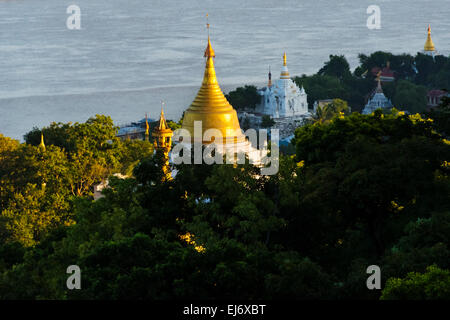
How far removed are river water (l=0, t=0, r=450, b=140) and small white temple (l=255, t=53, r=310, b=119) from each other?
7894 millimetres

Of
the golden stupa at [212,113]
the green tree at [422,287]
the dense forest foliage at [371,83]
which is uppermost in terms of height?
the dense forest foliage at [371,83]

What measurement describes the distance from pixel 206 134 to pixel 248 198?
13973 millimetres

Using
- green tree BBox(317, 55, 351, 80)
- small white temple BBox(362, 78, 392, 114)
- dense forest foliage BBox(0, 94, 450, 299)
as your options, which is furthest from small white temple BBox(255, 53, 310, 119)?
dense forest foliage BBox(0, 94, 450, 299)

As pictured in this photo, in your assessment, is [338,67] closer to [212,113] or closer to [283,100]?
[283,100]

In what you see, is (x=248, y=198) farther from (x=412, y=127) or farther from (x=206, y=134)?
(x=206, y=134)

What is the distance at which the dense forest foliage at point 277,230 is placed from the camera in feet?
60.1

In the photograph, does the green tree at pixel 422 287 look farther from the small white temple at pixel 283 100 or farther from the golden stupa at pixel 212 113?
the small white temple at pixel 283 100

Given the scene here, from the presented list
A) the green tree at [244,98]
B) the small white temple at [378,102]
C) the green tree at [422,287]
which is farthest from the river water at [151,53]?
the green tree at [422,287]

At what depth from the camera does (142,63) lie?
126625 millimetres

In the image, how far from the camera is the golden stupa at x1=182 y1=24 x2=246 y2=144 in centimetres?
3694

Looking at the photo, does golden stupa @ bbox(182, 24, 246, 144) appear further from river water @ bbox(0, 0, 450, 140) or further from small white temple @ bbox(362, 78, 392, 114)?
small white temple @ bbox(362, 78, 392, 114)

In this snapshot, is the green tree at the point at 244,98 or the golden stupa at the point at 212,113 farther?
the green tree at the point at 244,98

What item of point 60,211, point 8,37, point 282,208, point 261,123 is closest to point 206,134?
point 60,211

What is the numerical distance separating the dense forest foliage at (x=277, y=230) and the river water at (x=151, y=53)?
54.1 meters
